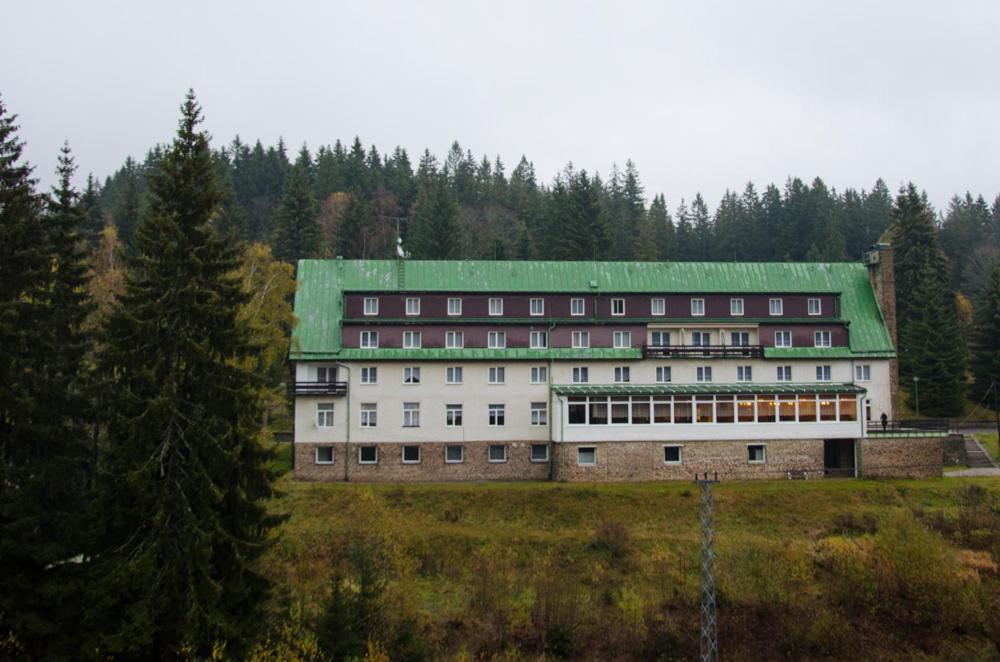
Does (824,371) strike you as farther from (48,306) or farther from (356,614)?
(48,306)

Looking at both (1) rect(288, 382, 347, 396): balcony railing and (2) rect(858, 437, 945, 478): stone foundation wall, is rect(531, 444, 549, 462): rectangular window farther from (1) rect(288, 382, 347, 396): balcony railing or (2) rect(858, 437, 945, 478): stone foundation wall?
(2) rect(858, 437, 945, 478): stone foundation wall

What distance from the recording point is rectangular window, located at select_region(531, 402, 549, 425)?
42.3m

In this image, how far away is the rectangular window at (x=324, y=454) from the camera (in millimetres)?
40750

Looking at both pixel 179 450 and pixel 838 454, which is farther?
pixel 838 454

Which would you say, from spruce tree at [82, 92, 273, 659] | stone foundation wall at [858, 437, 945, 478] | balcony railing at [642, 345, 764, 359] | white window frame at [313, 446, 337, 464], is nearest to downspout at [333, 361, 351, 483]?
white window frame at [313, 446, 337, 464]

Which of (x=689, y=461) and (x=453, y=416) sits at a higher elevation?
(x=453, y=416)

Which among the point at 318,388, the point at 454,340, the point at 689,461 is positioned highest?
the point at 454,340

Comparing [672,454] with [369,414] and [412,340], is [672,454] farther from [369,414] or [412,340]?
[369,414]

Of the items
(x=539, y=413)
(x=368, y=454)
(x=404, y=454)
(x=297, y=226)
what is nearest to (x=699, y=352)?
Answer: (x=539, y=413)

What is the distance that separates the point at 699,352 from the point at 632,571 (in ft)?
50.1

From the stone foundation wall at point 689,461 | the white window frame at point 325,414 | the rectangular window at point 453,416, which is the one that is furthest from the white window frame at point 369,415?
the stone foundation wall at point 689,461

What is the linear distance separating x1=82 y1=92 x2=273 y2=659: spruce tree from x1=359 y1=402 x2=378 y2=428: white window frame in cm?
1849

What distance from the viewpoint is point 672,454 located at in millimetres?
40688

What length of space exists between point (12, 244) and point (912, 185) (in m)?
69.5
